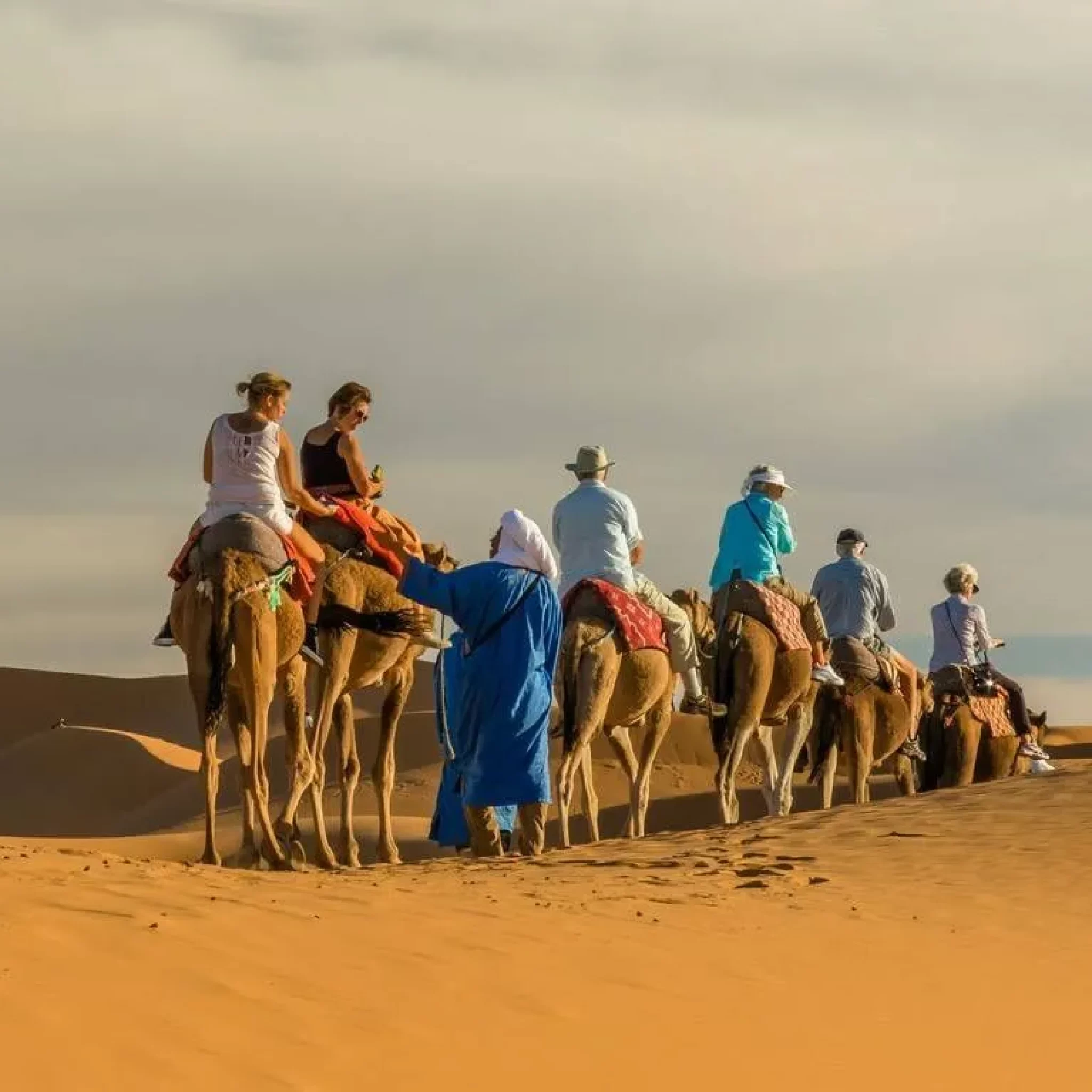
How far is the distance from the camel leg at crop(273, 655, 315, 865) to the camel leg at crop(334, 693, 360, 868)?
104 cm

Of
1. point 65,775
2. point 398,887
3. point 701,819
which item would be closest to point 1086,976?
point 398,887

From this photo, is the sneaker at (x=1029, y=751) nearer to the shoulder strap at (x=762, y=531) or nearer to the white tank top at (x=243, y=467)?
the shoulder strap at (x=762, y=531)

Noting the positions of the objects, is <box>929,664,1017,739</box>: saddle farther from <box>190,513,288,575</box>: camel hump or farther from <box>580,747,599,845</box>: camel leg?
<box>190,513,288,575</box>: camel hump

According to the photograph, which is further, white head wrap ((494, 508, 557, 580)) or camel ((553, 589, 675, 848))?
camel ((553, 589, 675, 848))

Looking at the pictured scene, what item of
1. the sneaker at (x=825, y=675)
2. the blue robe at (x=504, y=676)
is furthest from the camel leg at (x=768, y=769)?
the blue robe at (x=504, y=676)

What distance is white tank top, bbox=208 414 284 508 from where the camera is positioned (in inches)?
563

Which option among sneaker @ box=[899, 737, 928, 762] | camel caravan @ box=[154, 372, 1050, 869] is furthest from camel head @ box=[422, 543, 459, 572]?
sneaker @ box=[899, 737, 928, 762]

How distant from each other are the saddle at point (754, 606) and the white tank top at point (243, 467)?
6273mm

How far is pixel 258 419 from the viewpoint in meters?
14.4

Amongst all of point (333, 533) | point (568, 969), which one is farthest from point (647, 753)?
point (568, 969)

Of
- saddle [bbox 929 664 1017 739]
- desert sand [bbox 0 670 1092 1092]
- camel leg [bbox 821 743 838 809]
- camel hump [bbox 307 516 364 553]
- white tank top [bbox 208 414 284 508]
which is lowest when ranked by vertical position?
desert sand [bbox 0 670 1092 1092]

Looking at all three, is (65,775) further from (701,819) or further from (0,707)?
(701,819)

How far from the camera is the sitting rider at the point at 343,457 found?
626 inches

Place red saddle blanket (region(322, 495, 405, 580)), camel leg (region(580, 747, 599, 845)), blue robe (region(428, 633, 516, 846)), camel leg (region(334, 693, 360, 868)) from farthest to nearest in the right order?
camel leg (region(580, 747, 599, 845)) < blue robe (region(428, 633, 516, 846)) < camel leg (region(334, 693, 360, 868)) < red saddle blanket (region(322, 495, 405, 580))
